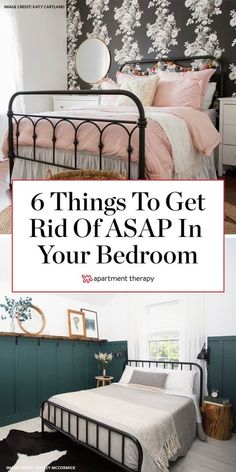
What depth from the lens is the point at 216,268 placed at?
2.09 meters

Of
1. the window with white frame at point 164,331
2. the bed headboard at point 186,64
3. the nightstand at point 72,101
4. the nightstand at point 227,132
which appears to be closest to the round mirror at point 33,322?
the window with white frame at point 164,331

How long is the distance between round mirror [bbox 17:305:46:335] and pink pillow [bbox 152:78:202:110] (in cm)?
205

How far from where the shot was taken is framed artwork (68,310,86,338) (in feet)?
10.0

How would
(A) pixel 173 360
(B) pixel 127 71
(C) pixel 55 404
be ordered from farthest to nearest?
(B) pixel 127 71, (A) pixel 173 360, (C) pixel 55 404

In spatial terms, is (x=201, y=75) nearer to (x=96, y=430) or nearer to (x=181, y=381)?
(x=181, y=381)

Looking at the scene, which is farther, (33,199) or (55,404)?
(55,404)

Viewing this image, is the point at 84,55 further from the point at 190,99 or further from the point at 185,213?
the point at 185,213

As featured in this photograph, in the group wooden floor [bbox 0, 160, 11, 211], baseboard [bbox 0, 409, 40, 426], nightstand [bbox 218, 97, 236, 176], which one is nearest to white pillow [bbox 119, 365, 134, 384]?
baseboard [bbox 0, 409, 40, 426]

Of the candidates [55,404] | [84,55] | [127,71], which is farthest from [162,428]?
[84,55]

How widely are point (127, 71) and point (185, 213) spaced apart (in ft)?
11.1

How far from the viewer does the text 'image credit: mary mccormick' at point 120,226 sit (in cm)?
198

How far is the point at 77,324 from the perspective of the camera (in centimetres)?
312

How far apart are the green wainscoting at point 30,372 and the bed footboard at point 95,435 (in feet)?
0.67

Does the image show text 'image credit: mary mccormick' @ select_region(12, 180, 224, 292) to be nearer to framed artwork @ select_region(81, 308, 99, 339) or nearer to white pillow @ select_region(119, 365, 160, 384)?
framed artwork @ select_region(81, 308, 99, 339)
